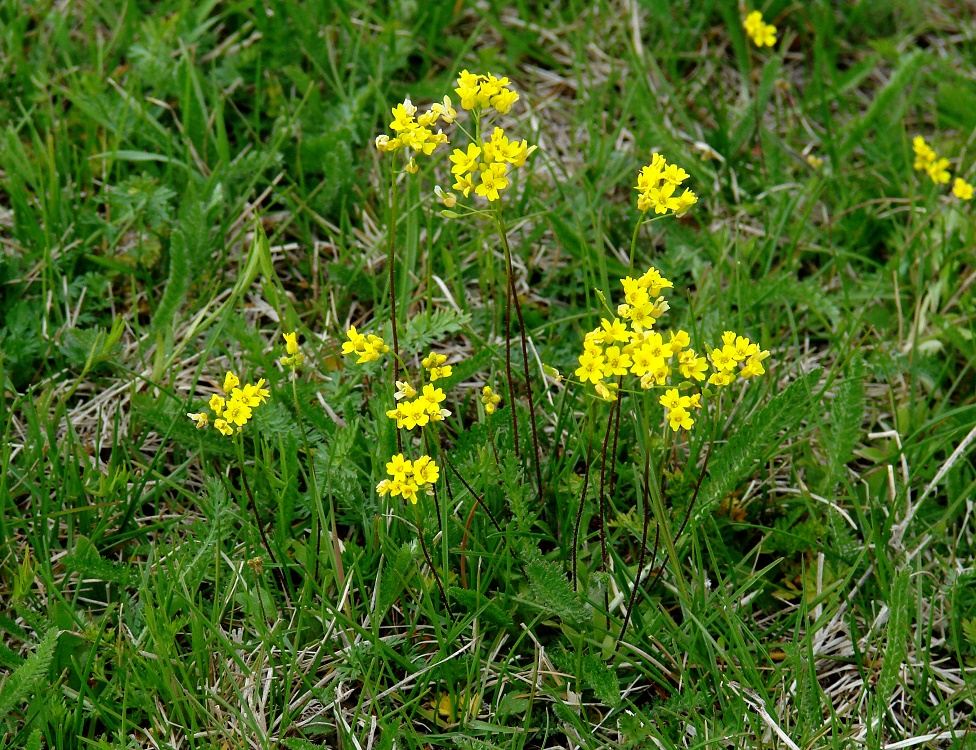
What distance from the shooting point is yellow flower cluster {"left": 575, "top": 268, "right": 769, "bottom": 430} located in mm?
1683

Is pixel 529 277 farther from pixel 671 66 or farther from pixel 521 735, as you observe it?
pixel 521 735

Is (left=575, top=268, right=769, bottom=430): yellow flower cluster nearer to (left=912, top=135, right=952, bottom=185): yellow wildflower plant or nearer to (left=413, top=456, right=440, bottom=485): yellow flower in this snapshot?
(left=413, top=456, right=440, bottom=485): yellow flower

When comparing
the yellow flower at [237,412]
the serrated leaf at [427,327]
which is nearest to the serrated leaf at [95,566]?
the yellow flower at [237,412]

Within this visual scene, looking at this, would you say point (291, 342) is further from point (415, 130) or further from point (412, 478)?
point (415, 130)

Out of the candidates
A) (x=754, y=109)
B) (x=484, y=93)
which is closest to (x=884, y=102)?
(x=754, y=109)

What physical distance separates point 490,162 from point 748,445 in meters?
0.95

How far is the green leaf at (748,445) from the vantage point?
2.21 m

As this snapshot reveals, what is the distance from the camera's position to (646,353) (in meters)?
1.70

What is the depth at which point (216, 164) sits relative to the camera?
10.1 feet

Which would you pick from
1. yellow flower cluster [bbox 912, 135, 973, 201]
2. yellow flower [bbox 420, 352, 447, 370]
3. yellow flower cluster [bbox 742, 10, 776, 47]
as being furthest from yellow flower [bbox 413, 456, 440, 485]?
yellow flower cluster [bbox 742, 10, 776, 47]

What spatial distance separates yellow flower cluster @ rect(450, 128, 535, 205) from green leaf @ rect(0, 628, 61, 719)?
4.16ft

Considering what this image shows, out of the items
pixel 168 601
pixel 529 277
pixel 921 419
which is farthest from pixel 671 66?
pixel 168 601

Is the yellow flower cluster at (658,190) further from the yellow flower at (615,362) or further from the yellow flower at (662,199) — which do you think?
the yellow flower at (615,362)

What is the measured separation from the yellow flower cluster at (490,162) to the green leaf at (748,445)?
89 centimetres
